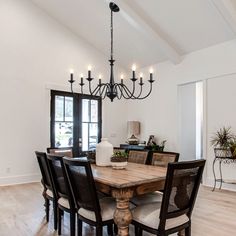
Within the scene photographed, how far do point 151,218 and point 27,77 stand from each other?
4.78m

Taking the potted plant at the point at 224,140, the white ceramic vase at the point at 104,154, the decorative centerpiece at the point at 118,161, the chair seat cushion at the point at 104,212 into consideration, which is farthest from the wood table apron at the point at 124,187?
the potted plant at the point at 224,140

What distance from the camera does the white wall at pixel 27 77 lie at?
18.3ft

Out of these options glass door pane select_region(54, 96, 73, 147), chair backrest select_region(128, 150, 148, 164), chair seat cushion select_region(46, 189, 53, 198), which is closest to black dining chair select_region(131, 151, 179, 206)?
chair backrest select_region(128, 150, 148, 164)

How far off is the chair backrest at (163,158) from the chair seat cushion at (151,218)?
39.7 inches

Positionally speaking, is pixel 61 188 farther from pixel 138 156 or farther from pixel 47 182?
pixel 138 156

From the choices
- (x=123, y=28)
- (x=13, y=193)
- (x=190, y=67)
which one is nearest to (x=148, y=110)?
A: (x=190, y=67)

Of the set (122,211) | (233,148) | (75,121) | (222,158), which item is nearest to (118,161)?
(122,211)

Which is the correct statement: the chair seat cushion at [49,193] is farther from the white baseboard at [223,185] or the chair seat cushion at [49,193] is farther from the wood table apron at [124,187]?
the white baseboard at [223,185]

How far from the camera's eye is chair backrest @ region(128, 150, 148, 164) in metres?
3.78

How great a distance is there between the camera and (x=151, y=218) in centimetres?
222

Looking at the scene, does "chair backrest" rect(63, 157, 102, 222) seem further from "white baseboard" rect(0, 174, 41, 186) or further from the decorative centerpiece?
"white baseboard" rect(0, 174, 41, 186)

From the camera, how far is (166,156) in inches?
135

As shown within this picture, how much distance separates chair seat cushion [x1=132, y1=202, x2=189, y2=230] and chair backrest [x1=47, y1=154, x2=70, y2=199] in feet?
2.60

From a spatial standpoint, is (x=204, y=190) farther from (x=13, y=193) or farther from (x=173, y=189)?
(x=13, y=193)
